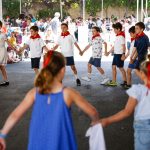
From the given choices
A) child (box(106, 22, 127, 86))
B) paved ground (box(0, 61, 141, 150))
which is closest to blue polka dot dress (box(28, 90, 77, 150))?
paved ground (box(0, 61, 141, 150))

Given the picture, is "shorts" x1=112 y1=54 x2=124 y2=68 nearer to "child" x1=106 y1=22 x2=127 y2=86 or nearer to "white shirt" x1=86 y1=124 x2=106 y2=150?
"child" x1=106 y1=22 x2=127 y2=86

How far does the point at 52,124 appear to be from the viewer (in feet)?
10.9

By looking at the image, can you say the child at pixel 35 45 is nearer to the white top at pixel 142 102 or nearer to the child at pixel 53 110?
the white top at pixel 142 102

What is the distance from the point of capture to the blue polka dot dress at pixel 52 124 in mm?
3309

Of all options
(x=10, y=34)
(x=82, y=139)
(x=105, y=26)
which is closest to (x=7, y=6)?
(x=105, y=26)

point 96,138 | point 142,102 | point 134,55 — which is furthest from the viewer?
point 134,55

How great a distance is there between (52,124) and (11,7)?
143ft

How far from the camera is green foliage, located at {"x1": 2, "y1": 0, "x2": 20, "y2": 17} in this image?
45594mm

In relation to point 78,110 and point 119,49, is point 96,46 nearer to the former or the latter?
point 119,49

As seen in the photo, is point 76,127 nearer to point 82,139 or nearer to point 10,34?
point 82,139

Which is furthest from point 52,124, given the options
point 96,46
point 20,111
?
point 96,46

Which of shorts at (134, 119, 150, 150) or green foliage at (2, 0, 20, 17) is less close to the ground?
green foliage at (2, 0, 20, 17)

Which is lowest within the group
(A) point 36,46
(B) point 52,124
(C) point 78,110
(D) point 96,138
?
(C) point 78,110

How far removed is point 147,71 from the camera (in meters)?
3.60
